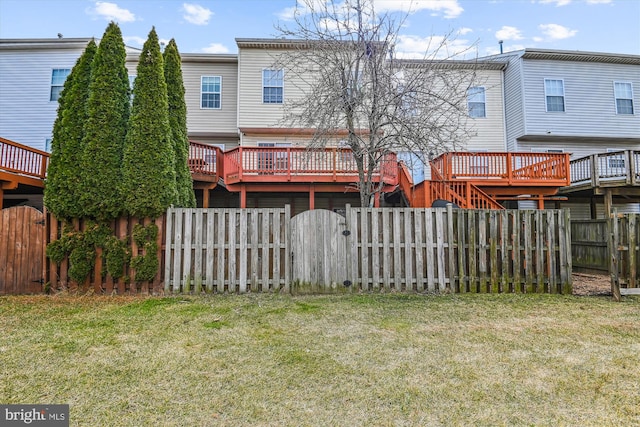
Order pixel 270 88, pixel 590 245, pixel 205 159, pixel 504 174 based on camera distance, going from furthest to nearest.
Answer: pixel 270 88 → pixel 205 159 → pixel 504 174 → pixel 590 245

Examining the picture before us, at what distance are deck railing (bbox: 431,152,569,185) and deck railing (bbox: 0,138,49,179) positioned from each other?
12632 millimetres

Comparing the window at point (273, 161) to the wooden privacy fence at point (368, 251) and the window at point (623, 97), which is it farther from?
the window at point (623, 97)

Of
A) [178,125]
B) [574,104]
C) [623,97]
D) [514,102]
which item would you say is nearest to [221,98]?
[178,125]

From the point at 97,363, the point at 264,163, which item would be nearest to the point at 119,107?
the point at 264,163

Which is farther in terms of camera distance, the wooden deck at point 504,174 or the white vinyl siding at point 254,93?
the white vinyl siding at point 254,93

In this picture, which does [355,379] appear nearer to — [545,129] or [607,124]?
[545,129]

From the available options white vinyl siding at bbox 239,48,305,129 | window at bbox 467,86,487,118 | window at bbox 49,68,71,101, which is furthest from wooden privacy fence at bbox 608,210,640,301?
window at bbox 49,68,71,101

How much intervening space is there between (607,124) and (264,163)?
15.8 m

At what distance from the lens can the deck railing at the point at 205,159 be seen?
37.0ft

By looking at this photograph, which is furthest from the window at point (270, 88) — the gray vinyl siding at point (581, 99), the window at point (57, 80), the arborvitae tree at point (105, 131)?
the gray vinyl siding at point (581, 99)

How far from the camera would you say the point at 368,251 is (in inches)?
259

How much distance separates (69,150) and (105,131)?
0.81m

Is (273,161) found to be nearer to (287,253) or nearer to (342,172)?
(342,172)

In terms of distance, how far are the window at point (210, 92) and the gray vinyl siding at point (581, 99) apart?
13835mm
